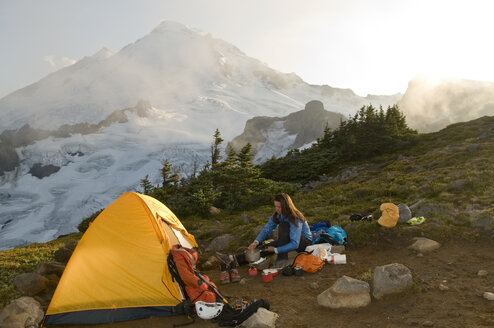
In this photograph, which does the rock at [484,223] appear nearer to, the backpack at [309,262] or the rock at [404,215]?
the rock at [404,215]

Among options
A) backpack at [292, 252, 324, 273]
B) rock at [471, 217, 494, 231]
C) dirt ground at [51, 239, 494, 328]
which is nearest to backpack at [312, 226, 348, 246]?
dirt ground at [51, 239, 494, 328]

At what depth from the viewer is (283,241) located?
289 inches

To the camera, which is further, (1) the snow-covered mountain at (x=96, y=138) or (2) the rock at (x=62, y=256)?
(1) the snow-covered mountain at (x=96, y=138)

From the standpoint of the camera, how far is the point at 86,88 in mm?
188250

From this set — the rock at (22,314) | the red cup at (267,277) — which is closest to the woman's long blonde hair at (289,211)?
the red cup at (267,277)

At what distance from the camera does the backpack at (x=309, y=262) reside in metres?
6.86

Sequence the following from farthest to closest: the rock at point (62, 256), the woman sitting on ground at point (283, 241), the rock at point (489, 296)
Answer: the rock at point (62, 256) < the woman sitting on ground at point (283, 241) < the rock at point (489, 296)

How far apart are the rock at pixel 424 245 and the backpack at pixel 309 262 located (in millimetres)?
2334

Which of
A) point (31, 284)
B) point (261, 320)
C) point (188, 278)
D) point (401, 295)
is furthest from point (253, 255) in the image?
point (31, 284)

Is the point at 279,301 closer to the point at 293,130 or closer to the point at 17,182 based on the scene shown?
the point at 293,130

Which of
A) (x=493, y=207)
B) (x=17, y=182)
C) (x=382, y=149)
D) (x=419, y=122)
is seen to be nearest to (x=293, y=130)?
(x=419, y=122)

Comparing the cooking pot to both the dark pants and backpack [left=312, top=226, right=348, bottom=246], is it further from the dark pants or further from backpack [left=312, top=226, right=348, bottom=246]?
backpack [left=312, top=226, right=348, bottom=246]

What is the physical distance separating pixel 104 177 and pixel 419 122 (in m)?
109

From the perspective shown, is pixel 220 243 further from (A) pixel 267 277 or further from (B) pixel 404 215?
(B) pixel 404 215
